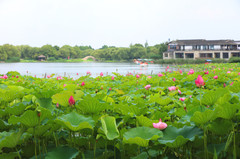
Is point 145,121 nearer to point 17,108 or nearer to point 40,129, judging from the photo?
point 40,129

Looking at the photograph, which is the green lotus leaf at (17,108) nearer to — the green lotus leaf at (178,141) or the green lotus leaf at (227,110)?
the green lotus leaf at (178,141)

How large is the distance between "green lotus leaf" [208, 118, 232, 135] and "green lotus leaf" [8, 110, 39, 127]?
825mm

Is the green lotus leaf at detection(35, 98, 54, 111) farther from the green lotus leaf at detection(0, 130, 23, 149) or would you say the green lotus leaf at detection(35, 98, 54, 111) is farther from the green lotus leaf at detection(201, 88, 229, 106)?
the green lotus leaf at detection(201, 88, 229, 106)

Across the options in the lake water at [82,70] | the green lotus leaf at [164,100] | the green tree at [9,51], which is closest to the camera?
the green lotus leaf at [164,100]

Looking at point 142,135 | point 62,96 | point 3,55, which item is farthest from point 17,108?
point 3,55

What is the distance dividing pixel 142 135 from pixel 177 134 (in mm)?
179

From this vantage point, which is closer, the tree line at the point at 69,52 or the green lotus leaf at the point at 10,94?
the green lotus leaf at the point at 10,94

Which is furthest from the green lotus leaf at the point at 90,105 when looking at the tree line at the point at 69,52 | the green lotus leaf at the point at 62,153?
the tree line at the point at 69,52

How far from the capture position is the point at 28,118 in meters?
1.05

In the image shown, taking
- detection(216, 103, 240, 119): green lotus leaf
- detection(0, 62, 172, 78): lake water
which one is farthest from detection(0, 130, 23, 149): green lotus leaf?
detection(0, 62, 172, 78): lake water

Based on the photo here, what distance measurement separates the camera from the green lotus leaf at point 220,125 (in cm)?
109

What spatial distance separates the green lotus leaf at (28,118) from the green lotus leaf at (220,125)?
0.83m

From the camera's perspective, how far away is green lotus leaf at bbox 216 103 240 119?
101 centimetres

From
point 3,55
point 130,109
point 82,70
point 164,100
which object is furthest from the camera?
point 3,55
